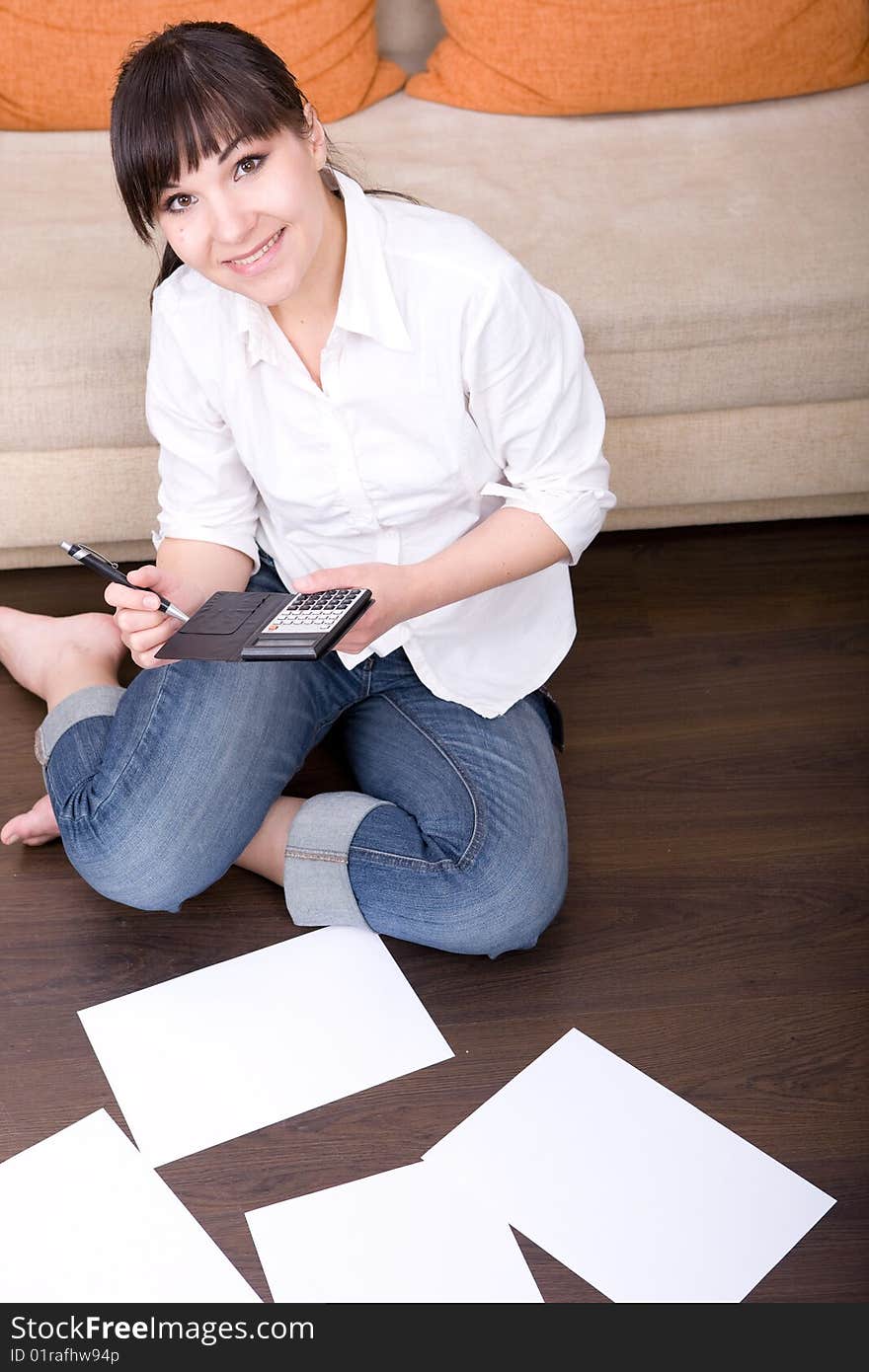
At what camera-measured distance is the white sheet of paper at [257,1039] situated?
122 cm

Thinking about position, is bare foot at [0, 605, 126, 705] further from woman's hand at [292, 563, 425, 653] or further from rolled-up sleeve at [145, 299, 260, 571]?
woman's hand at [292, 563, 425, 653]

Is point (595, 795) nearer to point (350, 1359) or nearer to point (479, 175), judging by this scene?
point (350, 1359)

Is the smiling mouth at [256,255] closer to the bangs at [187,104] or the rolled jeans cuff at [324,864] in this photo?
the bangs at [187,104]

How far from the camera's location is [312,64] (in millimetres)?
1954

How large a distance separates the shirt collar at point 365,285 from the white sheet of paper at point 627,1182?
68cm

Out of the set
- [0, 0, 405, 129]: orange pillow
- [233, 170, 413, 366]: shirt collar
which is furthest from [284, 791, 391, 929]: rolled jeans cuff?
[0, 0, 405, 129]: orange pillow

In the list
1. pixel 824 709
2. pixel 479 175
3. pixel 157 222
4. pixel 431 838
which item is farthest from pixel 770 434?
pixel 157 222

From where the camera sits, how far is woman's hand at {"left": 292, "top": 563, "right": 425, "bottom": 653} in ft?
3.87

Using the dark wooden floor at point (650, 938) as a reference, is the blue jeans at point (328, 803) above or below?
above

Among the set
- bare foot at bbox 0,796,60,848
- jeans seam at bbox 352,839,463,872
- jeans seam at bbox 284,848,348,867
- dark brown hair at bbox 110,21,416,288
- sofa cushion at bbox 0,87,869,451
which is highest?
dark brown hair at bbox 110,21,416,288

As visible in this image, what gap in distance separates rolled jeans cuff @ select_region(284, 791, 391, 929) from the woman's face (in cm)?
50

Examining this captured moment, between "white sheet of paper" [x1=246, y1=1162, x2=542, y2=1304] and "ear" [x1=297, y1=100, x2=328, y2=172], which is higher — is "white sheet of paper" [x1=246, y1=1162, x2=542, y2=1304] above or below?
below

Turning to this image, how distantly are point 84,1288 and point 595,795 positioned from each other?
2.45ft

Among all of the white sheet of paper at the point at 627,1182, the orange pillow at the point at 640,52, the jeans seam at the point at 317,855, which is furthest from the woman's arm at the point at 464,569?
the orange pillow at the point at 640,52
